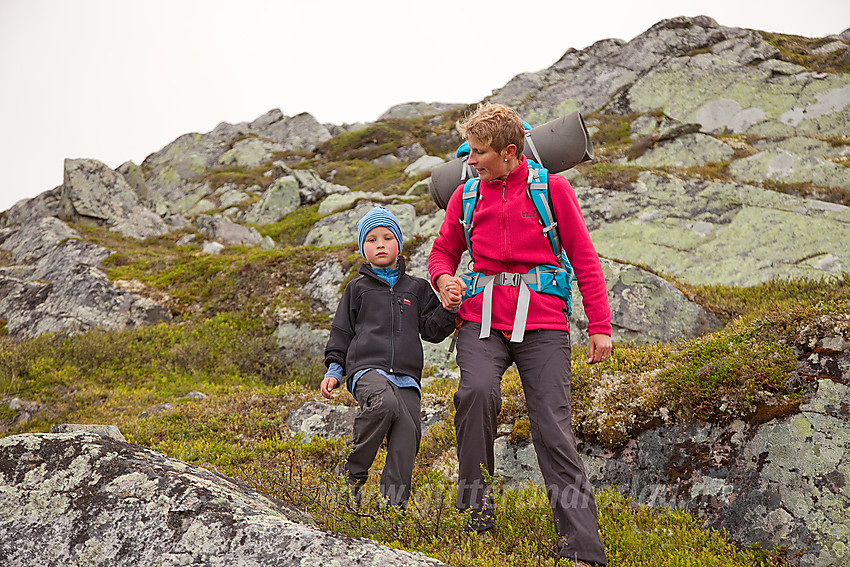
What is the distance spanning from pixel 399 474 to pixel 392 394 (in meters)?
0.68

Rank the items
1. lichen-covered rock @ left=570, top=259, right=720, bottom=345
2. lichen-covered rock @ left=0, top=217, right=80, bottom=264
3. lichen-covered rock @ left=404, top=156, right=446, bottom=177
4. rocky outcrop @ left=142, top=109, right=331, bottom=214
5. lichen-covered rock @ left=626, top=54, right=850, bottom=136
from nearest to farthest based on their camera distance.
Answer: lichen-covered rock @ left=570, top=259, right=720, bottom=345 < lichen-covered rock @ left=0, top=217, right=80, bottom=264 < lichen-covered rock @ left=626, top=54, right=850, bottom=136 < lichen-covered rock @ left=404, top=156, right=446, bottom=177 < rocky outcrop @ left=142, top=109, right=331, bottom=214

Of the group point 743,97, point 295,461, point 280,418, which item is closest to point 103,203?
point 280,418

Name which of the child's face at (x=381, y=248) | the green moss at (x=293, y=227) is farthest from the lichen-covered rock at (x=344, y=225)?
the child's face at (x=381, y=248)

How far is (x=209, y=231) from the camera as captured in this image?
78.2 feet

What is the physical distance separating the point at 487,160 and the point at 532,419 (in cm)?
215

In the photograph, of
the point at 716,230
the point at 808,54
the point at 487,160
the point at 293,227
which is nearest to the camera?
the point at 487,160

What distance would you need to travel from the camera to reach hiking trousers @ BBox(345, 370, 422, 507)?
4.63 meters

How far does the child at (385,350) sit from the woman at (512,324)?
0.45 metres

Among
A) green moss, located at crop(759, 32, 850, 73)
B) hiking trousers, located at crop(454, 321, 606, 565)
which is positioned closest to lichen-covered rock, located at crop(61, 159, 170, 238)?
hiking trousers, located at crop(454, 321, 606, 565)

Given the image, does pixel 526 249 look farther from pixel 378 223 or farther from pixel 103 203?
pixel 103 203

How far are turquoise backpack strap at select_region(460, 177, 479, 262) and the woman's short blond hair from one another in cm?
44

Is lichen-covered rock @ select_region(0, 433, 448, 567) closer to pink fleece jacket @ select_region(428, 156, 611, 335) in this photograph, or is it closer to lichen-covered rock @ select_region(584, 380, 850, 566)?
pink fleece jacket @ select_region(428, 156, 611, 335)

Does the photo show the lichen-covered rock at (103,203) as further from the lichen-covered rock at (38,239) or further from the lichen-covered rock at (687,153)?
the lichen-covered rock at (687,153)

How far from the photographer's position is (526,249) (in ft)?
15.0
